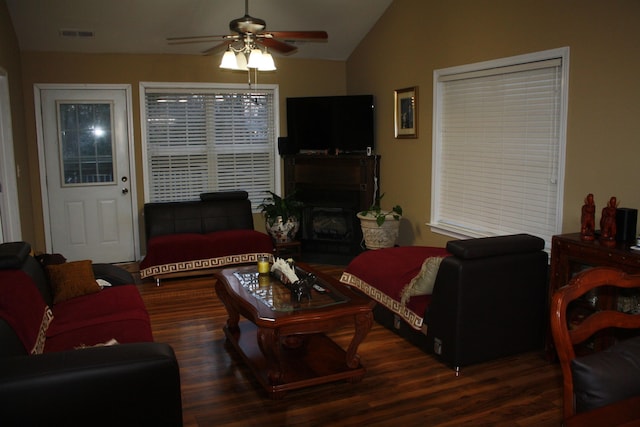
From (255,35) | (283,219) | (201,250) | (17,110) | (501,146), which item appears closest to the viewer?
(255,35)

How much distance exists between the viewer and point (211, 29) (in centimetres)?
612

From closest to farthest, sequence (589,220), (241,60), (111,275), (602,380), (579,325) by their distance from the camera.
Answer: (602,380), (579,325), (589,220), (241,60), (111,275)

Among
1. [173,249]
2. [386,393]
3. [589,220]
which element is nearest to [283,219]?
[173,249]

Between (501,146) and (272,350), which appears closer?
(272,350)

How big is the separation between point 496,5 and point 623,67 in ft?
4.56

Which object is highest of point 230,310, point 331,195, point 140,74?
point 140,74

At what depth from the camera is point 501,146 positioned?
4.70m

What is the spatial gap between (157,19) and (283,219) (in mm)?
2540

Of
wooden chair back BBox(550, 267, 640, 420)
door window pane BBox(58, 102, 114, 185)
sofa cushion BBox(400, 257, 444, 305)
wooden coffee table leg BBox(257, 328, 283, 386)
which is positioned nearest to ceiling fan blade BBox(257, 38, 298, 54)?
sofa cushion BBox(400, 257, 444, 305)

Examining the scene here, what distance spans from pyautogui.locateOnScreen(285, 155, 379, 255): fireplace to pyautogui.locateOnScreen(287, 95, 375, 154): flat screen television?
0.20 m

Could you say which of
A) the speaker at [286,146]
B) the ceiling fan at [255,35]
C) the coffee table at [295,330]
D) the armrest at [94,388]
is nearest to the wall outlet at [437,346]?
the coffee table at [295,330]

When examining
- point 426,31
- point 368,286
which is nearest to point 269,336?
point 368,286

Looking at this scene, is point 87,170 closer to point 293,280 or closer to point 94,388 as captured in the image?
point 293,280

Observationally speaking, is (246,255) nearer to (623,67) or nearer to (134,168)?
(134,168)
